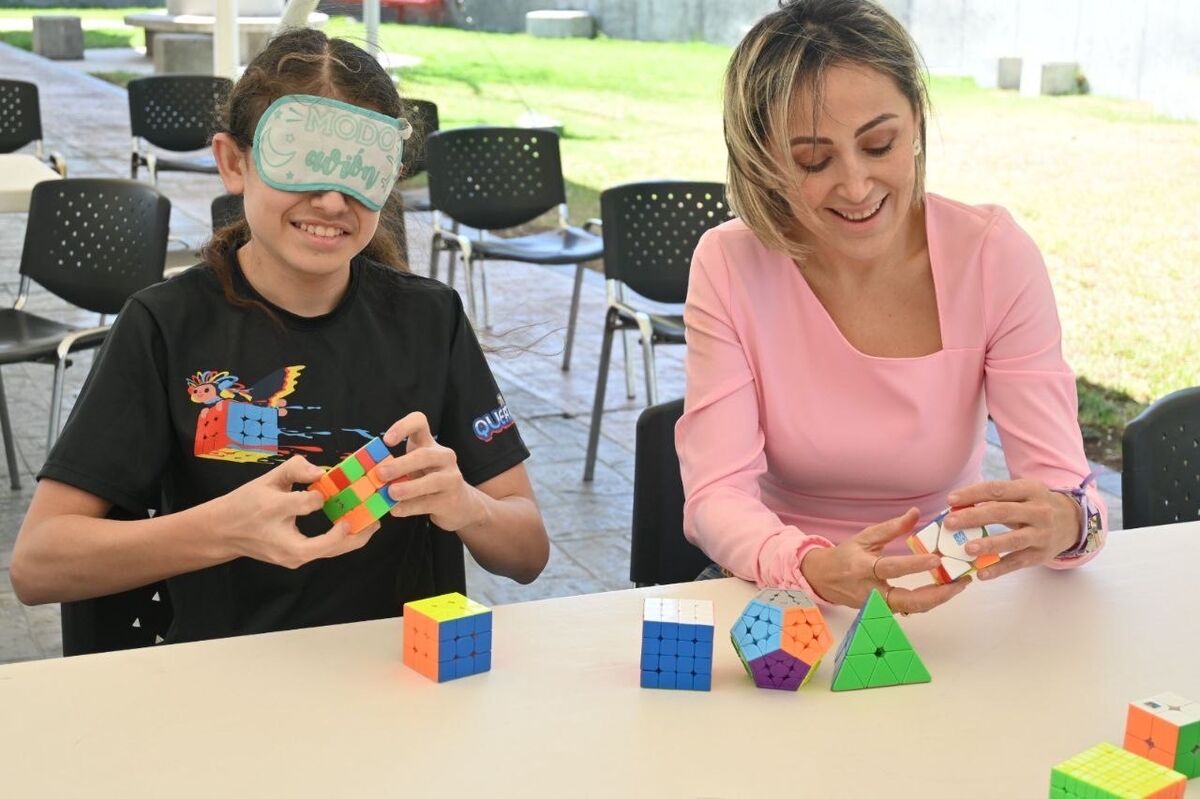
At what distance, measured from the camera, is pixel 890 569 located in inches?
62.9

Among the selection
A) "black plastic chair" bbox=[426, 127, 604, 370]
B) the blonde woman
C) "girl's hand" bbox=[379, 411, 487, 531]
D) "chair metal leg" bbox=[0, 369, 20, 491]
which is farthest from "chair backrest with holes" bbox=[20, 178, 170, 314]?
"girl's hand" bbox=[379, 411, 487, 531]

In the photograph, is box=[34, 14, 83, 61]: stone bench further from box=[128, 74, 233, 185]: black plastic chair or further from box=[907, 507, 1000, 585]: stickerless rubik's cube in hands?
box=[907, 507, 1000, 585]: stickerless rubik's cube in hands

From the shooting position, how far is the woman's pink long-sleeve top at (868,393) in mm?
1921

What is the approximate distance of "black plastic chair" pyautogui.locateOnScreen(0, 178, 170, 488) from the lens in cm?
372

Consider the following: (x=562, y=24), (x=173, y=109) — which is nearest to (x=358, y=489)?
(x=173, y=109)

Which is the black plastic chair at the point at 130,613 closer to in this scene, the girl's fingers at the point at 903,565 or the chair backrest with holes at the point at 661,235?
the girl's fingers at the point at 903,565

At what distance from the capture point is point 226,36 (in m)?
6.65

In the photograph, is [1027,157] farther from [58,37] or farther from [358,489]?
[58,37]

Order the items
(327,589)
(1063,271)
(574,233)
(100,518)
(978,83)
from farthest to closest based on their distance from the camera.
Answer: (978,83), (1063,271), (574,233), (327,589), (100,518)

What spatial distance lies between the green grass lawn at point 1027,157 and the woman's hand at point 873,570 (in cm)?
95

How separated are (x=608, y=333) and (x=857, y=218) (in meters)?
2.30

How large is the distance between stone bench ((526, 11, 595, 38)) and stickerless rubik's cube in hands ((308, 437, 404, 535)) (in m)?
14.9

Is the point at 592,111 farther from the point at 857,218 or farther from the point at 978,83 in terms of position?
the point at 857,218

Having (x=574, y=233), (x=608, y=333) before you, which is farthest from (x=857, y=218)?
(x=574, y=233)
